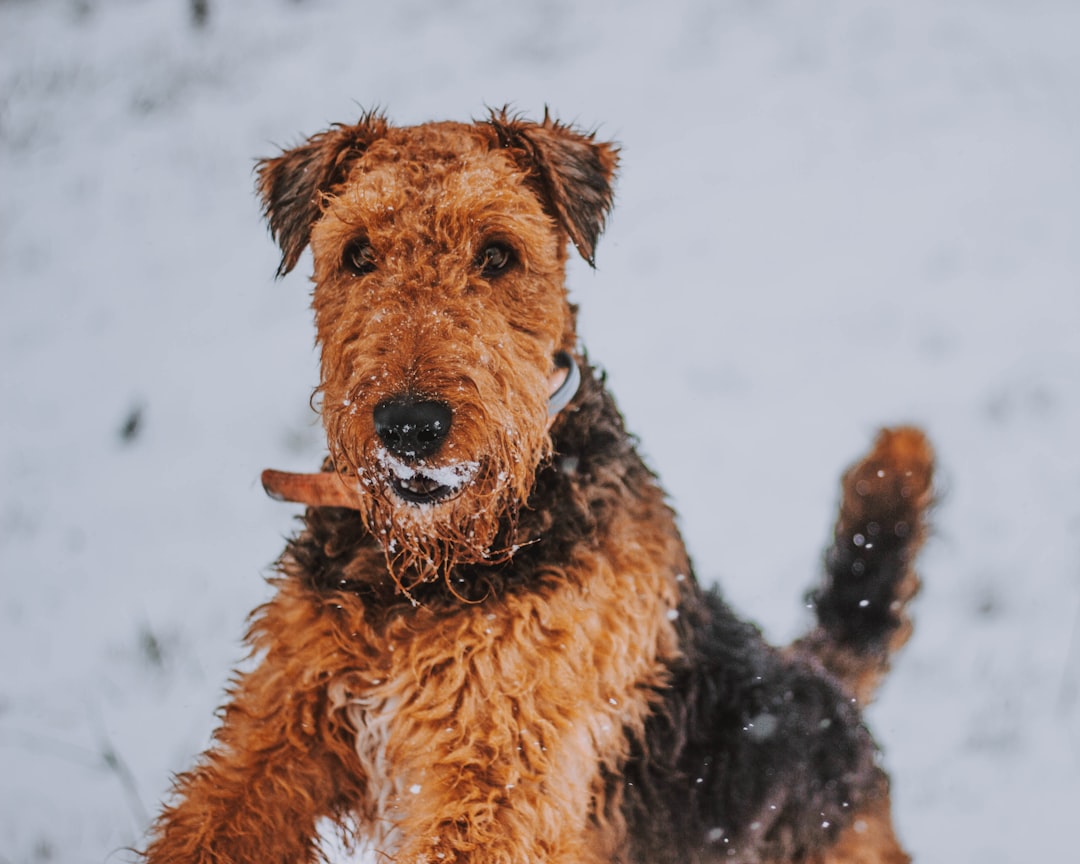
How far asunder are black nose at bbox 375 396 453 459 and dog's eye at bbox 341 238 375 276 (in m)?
0.52

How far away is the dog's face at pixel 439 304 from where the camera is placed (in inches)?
71.5

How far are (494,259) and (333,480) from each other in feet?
2.45

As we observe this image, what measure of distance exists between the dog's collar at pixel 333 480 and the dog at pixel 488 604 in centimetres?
1

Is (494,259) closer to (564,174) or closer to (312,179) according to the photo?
(564,174)

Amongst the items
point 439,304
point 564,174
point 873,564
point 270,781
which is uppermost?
point 564,174

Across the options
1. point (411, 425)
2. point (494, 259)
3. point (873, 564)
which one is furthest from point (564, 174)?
point (873, 564)

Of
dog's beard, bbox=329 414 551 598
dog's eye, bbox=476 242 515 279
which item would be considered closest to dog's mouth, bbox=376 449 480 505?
dog's beard, bbox=329 414 551 598

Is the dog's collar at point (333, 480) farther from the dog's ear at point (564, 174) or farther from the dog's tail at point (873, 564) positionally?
the dog's tail at point (873, 564)

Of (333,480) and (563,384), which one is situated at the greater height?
(563,384)

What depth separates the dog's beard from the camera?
6.07 ft

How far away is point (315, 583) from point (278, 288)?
3002 mm

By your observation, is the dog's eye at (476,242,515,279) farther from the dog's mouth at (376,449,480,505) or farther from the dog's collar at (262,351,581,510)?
the dog's mouth at (376,449,480,505)

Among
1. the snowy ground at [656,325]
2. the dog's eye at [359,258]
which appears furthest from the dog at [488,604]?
the snowy ground at [656,325]

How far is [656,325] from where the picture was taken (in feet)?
15.3
